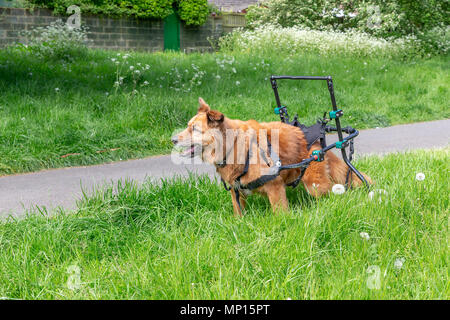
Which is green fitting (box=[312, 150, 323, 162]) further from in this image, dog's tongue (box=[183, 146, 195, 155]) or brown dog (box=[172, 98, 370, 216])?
dog's tongue (box=[183, 146, 195, 155])

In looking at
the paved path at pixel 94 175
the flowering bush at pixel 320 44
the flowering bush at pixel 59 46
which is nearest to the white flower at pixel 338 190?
the paved path at pixel 94 175

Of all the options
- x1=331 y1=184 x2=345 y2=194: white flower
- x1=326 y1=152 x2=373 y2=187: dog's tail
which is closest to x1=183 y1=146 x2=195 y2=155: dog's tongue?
x1=331 y1=184 x2=345 y2=194: white flower

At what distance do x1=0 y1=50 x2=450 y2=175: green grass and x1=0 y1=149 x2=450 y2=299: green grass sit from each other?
249cm

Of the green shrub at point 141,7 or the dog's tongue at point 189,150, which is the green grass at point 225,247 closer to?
the dog's tongue at point 189,150

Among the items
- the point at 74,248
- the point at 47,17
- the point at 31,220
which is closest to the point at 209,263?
the point at 74,248

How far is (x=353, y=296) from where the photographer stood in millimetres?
2199

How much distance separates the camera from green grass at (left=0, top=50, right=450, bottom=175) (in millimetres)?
6172

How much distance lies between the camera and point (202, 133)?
302 centimetres

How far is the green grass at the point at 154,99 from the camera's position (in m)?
6.17

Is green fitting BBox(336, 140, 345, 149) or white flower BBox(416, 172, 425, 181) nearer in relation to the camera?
green fitting BBox(336, 140, 345, 149)

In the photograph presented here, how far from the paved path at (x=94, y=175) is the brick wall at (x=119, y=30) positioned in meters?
12.1

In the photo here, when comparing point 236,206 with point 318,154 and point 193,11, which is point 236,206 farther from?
point 193,11

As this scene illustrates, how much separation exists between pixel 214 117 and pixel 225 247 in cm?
87
